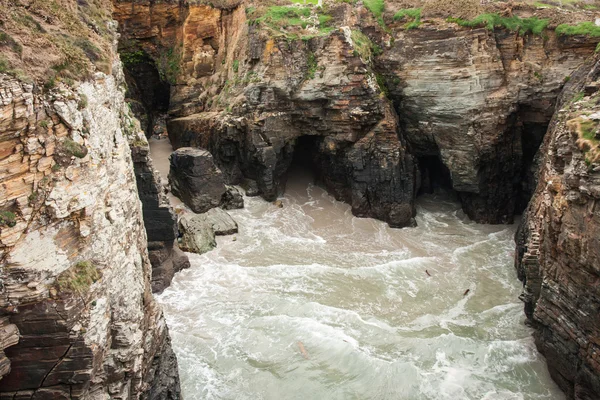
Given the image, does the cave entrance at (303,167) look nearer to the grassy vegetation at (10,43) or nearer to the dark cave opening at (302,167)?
the dark cave opening at (302,167)

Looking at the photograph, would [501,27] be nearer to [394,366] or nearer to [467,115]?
[467,115]

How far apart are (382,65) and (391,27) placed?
77.1 inches

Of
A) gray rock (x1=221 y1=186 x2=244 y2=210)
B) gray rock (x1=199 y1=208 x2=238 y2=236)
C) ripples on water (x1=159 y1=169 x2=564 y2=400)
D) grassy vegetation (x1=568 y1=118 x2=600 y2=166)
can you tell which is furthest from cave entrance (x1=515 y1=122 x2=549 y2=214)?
gray rock (x1=199 y1=208 x2=238 y2=236)

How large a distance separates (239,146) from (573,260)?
16.0m

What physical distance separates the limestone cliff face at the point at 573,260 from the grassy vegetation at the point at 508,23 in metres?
8.04

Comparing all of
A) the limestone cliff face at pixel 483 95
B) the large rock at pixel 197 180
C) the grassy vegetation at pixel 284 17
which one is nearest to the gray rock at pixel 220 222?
the large rock at pixel 197 180

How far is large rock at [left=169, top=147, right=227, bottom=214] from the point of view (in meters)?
19.7

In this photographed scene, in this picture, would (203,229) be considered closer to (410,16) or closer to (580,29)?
(410,16)

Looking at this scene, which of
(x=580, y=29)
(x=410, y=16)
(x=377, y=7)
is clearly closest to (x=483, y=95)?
(x=580, y=29)

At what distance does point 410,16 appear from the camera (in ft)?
66.8

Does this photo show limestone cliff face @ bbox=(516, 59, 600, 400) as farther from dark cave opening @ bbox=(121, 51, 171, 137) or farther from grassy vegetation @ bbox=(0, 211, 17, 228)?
dark cave opening @ bbox=(121, 51, 171, 137)

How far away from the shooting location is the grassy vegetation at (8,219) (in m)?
5.82

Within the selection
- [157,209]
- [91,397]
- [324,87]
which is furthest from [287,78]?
[91,397]

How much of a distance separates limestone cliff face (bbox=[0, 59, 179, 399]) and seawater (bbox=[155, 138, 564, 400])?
A: 146 inches
